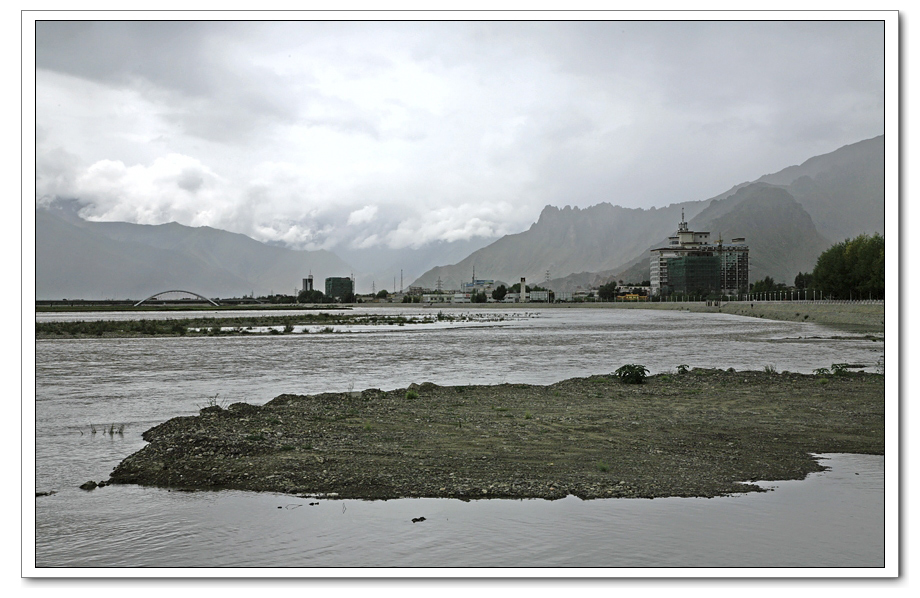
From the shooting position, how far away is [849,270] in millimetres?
101625

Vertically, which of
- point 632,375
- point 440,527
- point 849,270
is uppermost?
point 849,270

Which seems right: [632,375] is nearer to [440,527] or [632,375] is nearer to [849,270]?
[440,527]

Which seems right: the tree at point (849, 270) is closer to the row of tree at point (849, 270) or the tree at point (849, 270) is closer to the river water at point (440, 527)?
the row of tree at point (849, 270)

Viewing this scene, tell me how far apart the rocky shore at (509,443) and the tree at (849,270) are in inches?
2946

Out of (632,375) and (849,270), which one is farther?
(849,270)

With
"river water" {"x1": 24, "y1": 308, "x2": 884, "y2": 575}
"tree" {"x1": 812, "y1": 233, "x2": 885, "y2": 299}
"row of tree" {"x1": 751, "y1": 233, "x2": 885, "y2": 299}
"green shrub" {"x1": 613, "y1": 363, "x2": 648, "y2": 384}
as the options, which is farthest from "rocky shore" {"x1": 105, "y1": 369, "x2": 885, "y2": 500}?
"tree" {"x1": 812, "y1": 233, "x2": 885, "y2": 299}

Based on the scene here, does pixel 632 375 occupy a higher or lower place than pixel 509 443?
higher

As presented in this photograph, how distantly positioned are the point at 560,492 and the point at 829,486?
391cm

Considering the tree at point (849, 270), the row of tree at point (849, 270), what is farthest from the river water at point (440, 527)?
the tree at point (849, 270)

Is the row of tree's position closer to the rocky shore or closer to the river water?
the rocky shore

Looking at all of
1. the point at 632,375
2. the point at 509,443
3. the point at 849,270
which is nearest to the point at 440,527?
the point at 509,443

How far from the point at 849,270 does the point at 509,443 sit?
10444cm
